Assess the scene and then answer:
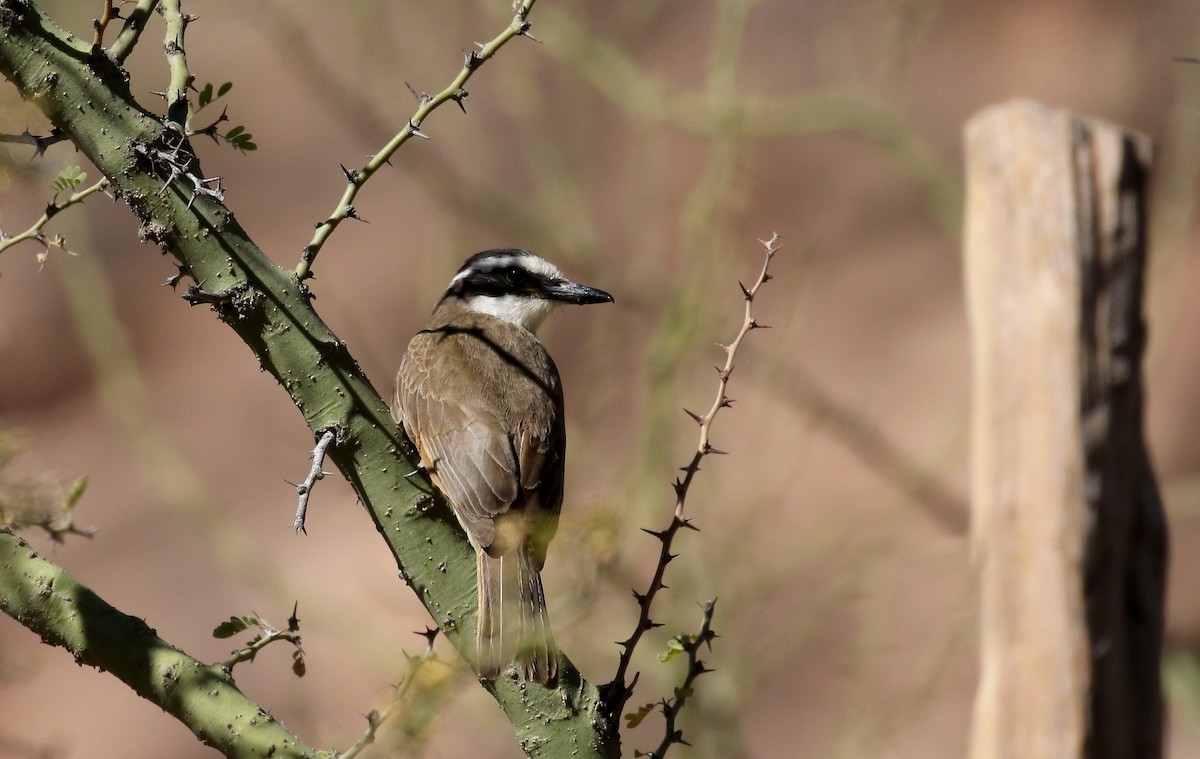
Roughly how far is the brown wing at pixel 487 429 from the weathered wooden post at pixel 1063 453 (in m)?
1.58

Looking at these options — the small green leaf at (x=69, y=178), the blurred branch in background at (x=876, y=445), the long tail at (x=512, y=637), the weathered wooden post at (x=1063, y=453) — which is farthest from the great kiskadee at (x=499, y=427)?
the blurred branch in background at (x=876, y=445)

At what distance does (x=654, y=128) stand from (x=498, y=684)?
6.53 m

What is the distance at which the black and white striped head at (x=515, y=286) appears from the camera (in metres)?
5.46

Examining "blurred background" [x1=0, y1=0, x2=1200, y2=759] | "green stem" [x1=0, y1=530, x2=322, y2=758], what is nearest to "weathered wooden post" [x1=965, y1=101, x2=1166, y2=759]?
"blurred background" [x1=0, y1=0, x2=1200, y2=759]

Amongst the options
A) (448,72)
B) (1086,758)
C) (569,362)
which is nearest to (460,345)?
(1086,758)

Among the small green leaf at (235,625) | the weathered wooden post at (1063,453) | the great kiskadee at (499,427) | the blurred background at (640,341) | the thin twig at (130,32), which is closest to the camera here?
the thin twig at (130,32)

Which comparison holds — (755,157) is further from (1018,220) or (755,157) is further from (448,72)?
(1018,220)

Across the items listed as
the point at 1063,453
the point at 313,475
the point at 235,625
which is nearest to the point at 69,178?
the point at 313,475

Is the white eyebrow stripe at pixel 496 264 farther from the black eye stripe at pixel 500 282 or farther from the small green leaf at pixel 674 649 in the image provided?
the small green leaf at pixel 674 649

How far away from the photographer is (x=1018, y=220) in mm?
4461

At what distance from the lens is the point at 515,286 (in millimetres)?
5516

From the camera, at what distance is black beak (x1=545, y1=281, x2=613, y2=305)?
524 centimetres

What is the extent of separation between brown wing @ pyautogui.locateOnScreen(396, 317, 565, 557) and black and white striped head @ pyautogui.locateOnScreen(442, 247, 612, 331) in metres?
0.48

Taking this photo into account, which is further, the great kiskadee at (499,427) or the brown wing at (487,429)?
the brown wing at (487,429)
